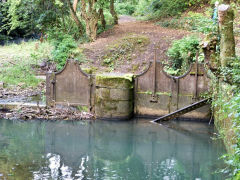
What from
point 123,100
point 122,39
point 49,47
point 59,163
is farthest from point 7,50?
point 59,163

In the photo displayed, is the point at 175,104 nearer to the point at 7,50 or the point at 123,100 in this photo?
the point at 123,100

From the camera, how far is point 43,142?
32.5ft

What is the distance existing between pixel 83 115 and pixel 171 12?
493 inches

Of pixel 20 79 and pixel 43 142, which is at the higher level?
pixel 20 79

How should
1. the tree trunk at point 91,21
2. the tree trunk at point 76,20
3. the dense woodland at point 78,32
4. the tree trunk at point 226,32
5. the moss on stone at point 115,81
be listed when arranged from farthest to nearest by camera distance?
the tree trunk at point 76,20 < the tree trunk at point 91,21 < the dense woodland at point 78,32 < the moss on stone at point 115,81 < the tree trunk at point 226,32

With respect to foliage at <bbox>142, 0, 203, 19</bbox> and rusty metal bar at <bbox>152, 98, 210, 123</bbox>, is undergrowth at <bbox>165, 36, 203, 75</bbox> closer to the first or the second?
rusty metal bar at <bbox>152, 98, 210, 123</bbox>

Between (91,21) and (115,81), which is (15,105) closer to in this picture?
(115,81)

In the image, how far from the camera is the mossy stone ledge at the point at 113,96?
11664 mm

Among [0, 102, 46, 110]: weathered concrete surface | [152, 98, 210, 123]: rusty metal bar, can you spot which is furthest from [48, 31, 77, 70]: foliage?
[152, 98, 210, 123]: rusty metal bar

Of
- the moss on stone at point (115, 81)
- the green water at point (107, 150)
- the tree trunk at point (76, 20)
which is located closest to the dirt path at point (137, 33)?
the tree trunk at point (76, 20)

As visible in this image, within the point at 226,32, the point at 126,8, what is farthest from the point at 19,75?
the point at 126,8

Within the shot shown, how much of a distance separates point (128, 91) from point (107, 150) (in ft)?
9.70

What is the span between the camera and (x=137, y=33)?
1894cm

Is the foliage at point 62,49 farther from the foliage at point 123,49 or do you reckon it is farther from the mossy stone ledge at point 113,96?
the mossy stone ledge at point 113,96
